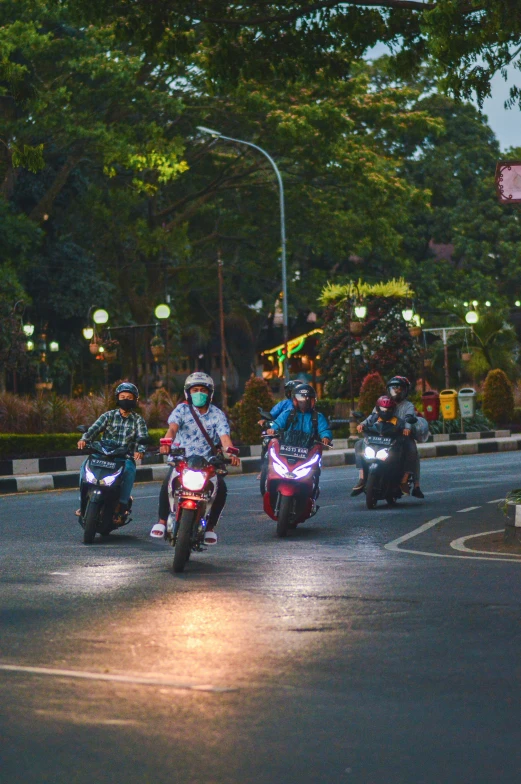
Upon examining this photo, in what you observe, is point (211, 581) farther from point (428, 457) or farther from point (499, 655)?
point (428, 457)

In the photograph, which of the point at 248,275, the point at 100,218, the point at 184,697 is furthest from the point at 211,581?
the point at 248,275

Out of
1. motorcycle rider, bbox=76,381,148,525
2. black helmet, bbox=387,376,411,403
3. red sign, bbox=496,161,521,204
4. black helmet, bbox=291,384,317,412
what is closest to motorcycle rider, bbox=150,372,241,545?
motorcycle rider, bbox=76,381,148,525

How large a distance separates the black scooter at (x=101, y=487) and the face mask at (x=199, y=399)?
193 cm

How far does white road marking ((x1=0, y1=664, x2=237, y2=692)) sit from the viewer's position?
6.63 m

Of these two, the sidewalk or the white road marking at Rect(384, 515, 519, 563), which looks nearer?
the white road marking at Rect(384, 515, 519, 563)

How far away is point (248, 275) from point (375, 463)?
4025 centimetres

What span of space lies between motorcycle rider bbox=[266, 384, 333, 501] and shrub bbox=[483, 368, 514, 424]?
2876cm

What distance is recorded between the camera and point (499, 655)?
7480 millimetres

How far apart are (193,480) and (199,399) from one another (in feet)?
3.62

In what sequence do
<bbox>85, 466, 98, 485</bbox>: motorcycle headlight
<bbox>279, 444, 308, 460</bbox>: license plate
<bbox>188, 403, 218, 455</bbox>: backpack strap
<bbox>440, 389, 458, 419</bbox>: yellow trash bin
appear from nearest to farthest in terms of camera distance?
<bbox>188, 403, 218, 455</bbox>: backpack strap < <bbox>85, 466, 98, 485</bbox>: motorcycle headlight < <bbox>279, 444, 308, 460</bbox>: license plate < <bbox>440, 389, 458, 419</bbox>: yellow trash bin

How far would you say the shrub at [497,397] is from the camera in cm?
4362

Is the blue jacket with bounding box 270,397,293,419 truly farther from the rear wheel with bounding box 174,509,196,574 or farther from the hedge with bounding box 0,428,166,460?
the hedge with bounding box 0,428,166,460

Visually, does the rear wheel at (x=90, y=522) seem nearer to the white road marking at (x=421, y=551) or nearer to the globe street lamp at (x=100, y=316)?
the white road marking at (x=421, y=551)

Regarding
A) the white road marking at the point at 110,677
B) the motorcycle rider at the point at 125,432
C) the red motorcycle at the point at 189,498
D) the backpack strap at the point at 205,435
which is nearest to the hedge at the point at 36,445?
the motorcycle rider at the point at 125,432
